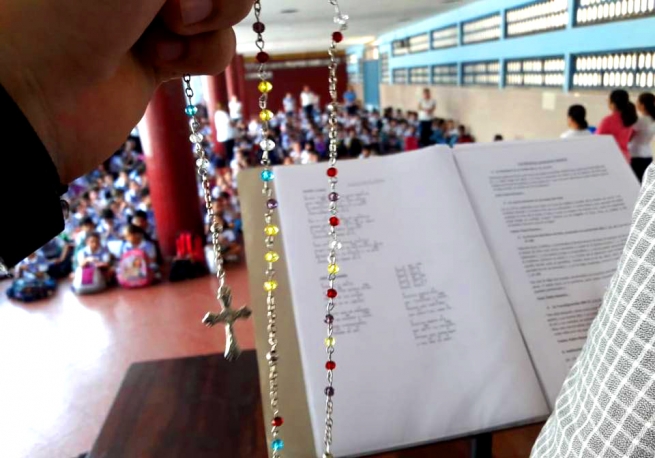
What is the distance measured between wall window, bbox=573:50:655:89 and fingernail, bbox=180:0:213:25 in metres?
3.50

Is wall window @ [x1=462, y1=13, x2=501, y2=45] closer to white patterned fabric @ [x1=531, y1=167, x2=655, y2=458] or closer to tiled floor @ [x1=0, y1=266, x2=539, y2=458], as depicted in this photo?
tiled floor @ [x1=0, y1=266, x2=539, y2=458]

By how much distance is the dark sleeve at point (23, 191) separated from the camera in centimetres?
32

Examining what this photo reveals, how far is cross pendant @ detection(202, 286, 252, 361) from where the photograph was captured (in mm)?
567

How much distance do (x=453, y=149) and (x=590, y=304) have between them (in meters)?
0.33

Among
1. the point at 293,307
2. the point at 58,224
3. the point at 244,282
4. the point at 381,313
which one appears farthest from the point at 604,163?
the point at 244,282

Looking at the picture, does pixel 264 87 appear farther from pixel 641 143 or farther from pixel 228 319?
pixel 641 143

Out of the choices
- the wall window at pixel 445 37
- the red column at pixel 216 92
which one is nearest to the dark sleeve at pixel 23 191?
the wall window at pixel 445 37

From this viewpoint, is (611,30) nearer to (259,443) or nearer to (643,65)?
(643,65)

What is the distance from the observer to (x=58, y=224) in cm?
39

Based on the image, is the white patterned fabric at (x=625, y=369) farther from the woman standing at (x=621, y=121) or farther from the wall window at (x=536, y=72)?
the wall window at (x=536, y=72)

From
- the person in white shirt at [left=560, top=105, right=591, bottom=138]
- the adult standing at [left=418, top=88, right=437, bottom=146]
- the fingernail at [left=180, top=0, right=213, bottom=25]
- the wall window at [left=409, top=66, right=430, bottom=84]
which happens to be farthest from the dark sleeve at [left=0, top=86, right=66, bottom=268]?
the wall window at [left=409, top=66, right=430, bottom=84]

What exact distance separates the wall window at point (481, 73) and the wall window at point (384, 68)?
15.3 feet

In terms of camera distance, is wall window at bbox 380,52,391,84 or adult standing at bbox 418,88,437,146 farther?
wall window at bbox 380,52,391,84

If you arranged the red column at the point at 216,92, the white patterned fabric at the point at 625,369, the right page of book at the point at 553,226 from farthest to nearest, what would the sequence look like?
1. the red column at the point at 216,92
2. the right page of book at the point at 553,226
3. the white patterned fabric at the point at 625,369
